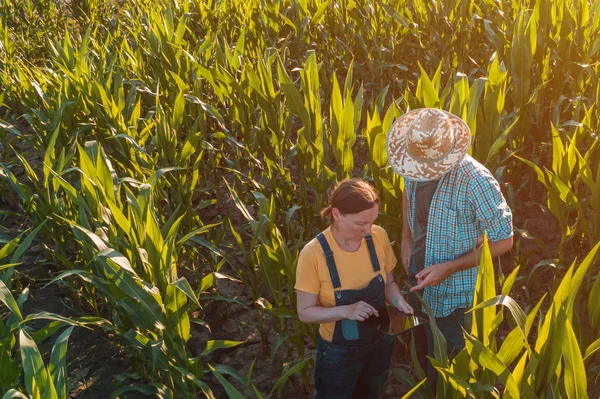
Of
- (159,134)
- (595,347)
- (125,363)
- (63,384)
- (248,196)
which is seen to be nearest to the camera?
(595,347)

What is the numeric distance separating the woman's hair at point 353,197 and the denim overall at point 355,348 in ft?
0.47

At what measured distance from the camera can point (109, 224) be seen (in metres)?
2.57

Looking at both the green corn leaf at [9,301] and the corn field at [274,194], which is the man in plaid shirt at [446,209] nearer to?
the corn field at [274,194]

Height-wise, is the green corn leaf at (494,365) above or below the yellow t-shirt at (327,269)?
above

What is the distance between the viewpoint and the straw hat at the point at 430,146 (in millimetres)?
2025

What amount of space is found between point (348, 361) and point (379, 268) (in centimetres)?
33

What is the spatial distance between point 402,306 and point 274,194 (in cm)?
150

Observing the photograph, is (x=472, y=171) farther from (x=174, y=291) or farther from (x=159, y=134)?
(x=159, y=134)

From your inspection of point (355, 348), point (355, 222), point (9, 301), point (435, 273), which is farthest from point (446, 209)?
point (9, 301)

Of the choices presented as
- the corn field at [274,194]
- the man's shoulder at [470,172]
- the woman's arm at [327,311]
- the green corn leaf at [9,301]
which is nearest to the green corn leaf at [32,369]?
the corn field at [274,194]

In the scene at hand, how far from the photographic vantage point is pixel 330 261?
6.69ft

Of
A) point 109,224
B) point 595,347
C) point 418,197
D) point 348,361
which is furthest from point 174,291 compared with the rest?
point 595,347

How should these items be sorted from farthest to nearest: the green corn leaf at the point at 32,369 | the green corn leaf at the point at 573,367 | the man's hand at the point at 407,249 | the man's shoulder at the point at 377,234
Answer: the man's hand at the point at 407,249, the man's shoulder at the point at 377,234, the green corn leaf at the point at 32,369, the green corn leaf at the point at 573,367

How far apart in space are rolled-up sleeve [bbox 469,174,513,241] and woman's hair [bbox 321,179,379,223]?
307 mm
